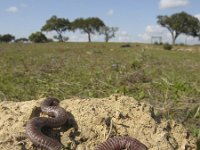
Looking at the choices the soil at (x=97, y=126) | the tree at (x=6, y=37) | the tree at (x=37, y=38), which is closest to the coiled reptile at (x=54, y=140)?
the soil at (x=97, y=126)

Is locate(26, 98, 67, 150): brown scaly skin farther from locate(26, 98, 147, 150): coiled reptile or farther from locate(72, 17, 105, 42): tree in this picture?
locate(72, 17, 105, 42): tree

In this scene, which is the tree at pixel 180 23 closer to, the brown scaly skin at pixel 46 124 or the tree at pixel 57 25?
the tree at pixel 57 25

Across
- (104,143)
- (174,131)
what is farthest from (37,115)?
(174,131)

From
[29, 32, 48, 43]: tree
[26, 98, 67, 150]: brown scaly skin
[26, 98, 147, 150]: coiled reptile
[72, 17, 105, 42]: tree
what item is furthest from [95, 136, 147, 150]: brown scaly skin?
[72, 17, 105, 42]: tree

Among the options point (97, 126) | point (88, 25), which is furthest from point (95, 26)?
point (97, 126)

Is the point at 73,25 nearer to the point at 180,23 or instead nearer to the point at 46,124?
the point at 180,23

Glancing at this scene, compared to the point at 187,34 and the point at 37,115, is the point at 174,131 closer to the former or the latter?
the point at 37,115
